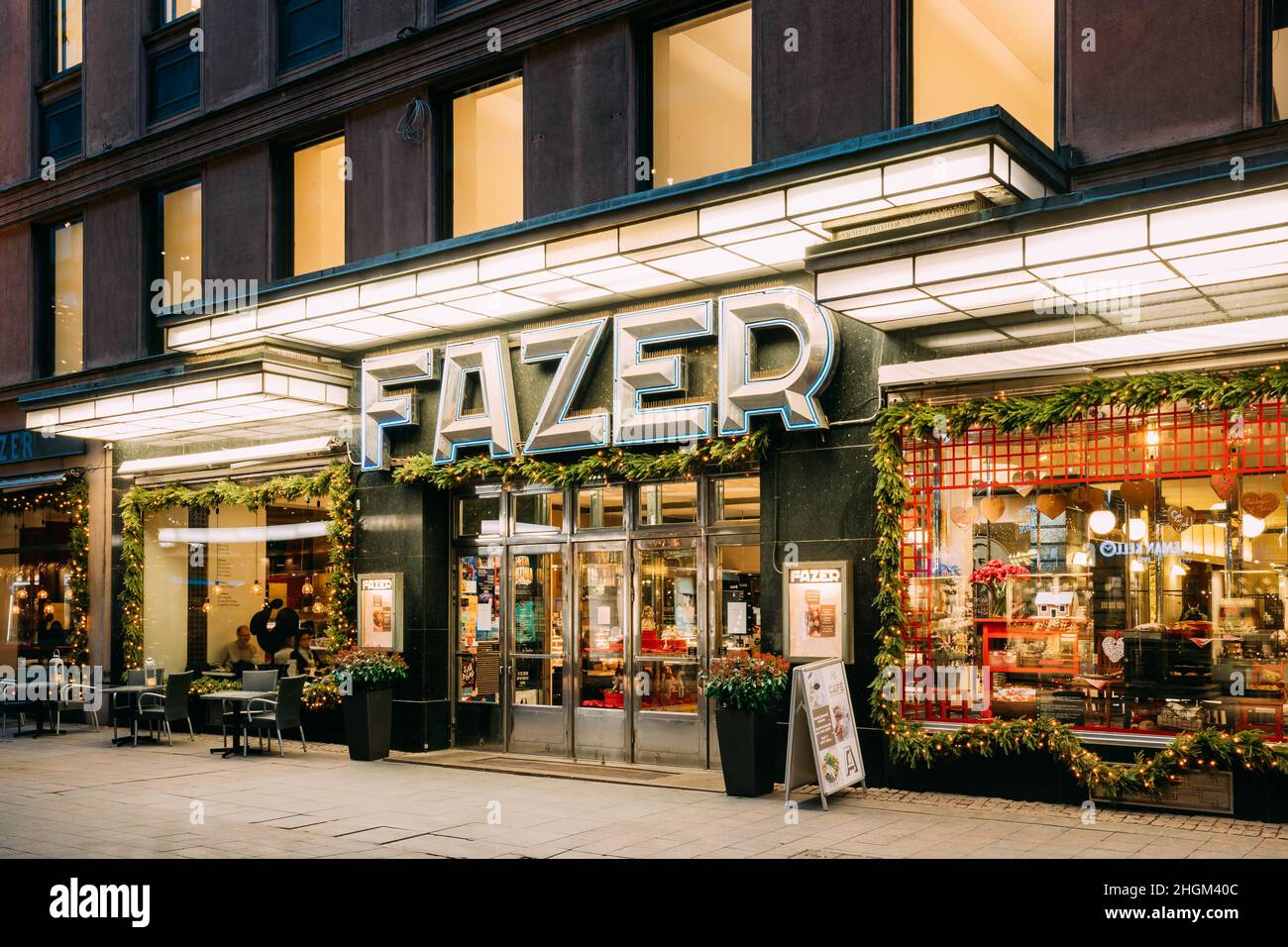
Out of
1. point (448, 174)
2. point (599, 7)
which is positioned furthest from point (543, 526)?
point (599, 7)

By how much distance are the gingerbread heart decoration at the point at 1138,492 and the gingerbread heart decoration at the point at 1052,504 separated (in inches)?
19.7

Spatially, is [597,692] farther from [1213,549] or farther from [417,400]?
[1213,549]

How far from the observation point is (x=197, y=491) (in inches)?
698

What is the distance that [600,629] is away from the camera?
13.6m

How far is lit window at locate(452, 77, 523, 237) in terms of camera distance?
48.0 feet

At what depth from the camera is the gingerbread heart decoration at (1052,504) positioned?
10680mm

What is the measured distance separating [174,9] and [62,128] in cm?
330

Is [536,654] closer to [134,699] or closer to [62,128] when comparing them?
[134,699]

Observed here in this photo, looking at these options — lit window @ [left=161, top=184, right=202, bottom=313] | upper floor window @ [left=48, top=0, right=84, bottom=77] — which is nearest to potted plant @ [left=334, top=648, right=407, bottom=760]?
lit window @ [left=161, top=184, right=202, bottom=313]

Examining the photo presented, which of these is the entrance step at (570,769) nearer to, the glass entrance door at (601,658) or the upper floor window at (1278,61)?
the glass entrance door at (601,658)

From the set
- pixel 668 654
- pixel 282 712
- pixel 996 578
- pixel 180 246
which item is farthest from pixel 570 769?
pixel 180 246

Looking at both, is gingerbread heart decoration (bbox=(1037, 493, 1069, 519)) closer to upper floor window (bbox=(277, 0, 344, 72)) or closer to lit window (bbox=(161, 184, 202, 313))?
upper floor window (bbox=(277, 0, 344, 72))

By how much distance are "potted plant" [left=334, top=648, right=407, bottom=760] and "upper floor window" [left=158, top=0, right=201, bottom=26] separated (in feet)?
35.3

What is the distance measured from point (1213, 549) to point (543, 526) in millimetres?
7217
